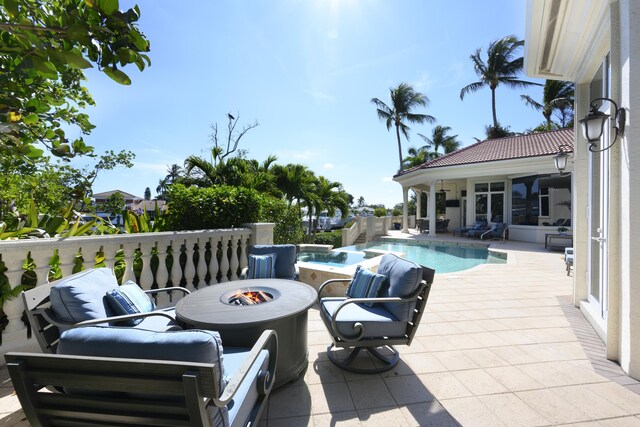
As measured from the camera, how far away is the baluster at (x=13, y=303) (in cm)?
265

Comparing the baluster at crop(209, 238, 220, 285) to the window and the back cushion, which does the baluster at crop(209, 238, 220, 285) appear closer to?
the back cushion

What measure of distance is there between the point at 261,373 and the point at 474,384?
200cm

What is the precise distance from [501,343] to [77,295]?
14.0 feet

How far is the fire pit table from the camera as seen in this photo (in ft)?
7.19

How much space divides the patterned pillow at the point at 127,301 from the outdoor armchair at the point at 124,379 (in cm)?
124

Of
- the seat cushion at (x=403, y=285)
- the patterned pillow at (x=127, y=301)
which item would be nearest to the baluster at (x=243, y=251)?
the patterned pillow at (x=127, y=301)

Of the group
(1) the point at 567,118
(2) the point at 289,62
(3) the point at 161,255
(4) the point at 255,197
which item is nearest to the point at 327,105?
(2) the point at 289,62

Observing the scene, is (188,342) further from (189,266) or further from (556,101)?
(556,101)

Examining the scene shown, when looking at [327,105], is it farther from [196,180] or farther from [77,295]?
[77,295]

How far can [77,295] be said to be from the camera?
2086 mm

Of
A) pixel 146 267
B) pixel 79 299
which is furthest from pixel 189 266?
pixel 79 299

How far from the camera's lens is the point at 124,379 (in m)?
1.10

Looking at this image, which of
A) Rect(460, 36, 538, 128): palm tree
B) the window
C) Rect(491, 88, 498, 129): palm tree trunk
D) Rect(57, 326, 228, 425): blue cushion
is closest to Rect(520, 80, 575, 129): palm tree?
Rect(460, 36, 538, 128): palm tree

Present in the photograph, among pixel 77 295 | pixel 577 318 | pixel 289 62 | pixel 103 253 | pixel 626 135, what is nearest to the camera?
pixel 77 295
